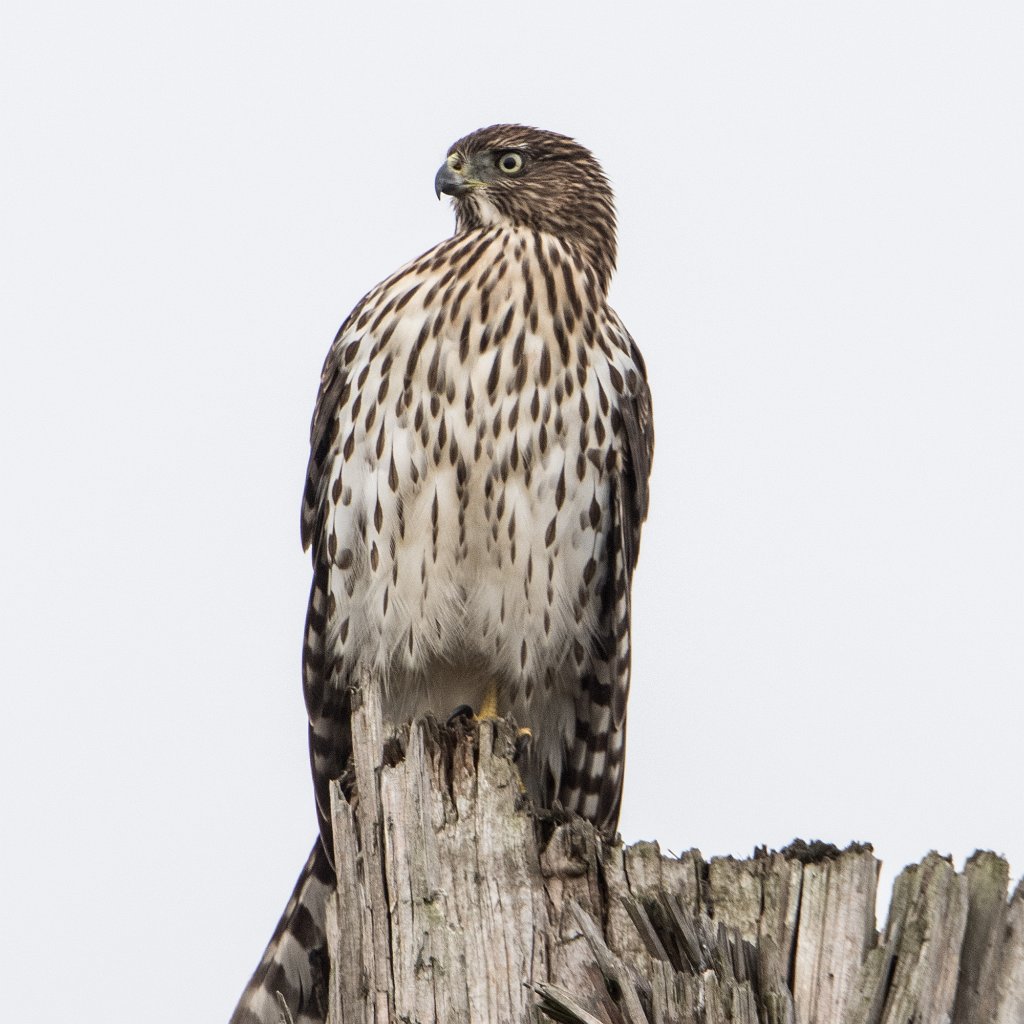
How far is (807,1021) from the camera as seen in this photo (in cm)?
333

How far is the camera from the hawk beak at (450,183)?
20.5 ft

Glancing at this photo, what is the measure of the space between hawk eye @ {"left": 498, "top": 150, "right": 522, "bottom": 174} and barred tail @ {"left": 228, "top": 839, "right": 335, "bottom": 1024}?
2727 millimetres

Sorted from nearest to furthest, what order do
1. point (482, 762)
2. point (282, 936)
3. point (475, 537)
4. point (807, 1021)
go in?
point (807, 1021), point (482, 762), point (282, 936), point (475, 537)

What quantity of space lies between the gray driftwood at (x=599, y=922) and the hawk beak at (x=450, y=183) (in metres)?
2.66

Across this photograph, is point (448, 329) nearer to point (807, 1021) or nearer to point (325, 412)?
point (325, 412)

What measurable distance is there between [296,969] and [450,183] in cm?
297

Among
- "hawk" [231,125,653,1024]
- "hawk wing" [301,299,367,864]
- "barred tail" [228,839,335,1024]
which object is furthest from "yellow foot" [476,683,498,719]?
"barred tail" [228,839,335,1024]

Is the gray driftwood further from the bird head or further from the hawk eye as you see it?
the hawk eye

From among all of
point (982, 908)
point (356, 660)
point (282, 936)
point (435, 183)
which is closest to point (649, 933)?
point (982, 908)

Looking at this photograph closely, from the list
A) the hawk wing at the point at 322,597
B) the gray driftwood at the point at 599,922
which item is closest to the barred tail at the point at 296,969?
the hawk wing at the point at 322,597

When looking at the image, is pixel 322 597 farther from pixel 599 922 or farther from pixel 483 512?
pixel 599 922

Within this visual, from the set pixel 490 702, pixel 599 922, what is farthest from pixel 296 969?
pixel 599 922

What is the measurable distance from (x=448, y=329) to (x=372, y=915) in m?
2.36

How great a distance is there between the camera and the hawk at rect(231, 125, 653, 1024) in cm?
550
